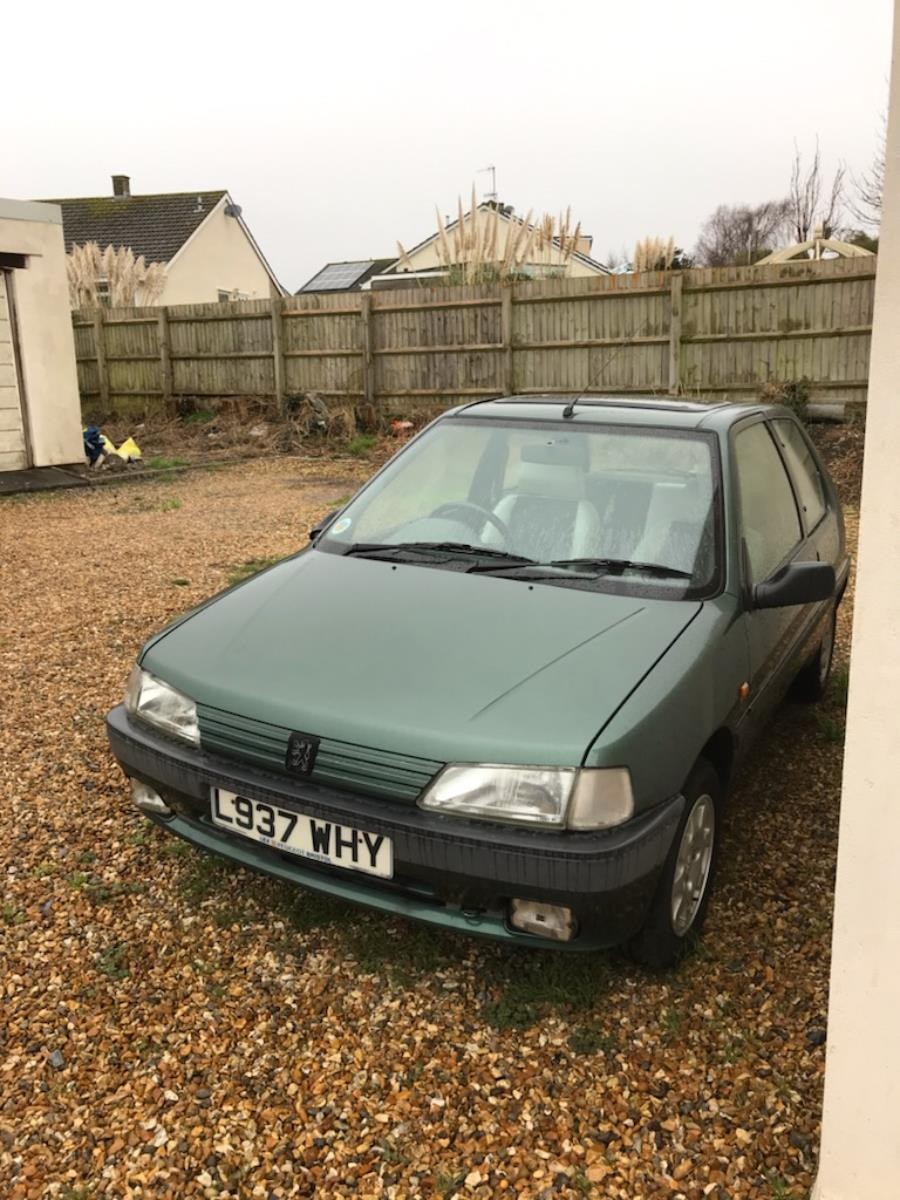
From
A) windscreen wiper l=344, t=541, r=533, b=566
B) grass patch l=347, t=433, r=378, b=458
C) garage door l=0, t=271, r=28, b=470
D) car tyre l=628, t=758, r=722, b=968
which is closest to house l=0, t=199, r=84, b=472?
garage door l=0, t=271, r=28, b=470

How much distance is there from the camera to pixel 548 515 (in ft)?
11.2

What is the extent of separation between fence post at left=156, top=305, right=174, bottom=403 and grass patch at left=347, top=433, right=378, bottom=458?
4676mm

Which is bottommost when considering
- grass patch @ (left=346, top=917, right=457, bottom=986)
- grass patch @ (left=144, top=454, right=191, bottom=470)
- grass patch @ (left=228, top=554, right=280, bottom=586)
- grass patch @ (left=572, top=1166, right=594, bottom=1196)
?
grass patch @ (left=572, top=1166, right=594, bottom=1196)

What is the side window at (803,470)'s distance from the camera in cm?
424

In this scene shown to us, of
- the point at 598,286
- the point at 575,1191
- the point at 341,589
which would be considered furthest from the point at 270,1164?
the point at 598,286

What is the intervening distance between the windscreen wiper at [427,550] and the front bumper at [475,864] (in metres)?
1.05

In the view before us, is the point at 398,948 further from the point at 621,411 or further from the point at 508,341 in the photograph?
the point at 508,341

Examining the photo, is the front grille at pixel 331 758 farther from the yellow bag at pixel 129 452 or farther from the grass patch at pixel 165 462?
the yellow bag at pixel 129 452

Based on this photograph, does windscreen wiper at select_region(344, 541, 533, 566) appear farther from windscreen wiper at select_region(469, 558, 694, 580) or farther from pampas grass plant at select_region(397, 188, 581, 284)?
pampas grass plant at select_region(397, 188, 581, 284)

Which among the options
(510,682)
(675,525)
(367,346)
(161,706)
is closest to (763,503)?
(675,525)

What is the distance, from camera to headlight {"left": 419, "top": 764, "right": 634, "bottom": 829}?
2262 mm

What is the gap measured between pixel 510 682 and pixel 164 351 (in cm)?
1687

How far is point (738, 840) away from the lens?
3.46m

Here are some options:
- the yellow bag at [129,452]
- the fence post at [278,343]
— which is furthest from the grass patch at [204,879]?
the fence post at [278,343]
